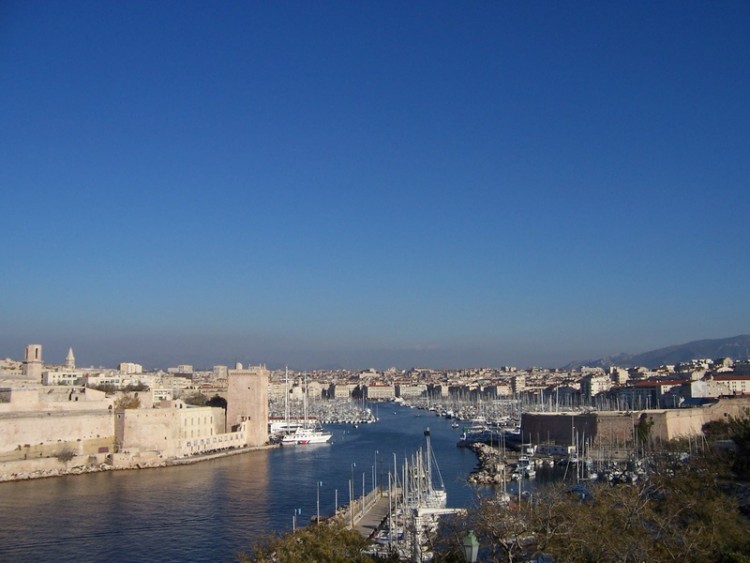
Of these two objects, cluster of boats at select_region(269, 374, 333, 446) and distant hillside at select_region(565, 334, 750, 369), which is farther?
distant hillside at select_region(565, 334, 750, 369)

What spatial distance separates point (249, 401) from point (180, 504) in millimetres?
12289

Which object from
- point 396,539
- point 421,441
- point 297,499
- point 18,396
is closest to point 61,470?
point 18,396

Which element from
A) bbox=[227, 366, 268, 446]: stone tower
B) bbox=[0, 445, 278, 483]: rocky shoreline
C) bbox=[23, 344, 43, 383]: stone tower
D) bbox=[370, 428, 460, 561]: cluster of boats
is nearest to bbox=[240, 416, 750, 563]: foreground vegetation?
bbox=[370, 428, 460, 561]: cluster of boats

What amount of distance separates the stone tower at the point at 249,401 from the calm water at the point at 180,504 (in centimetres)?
263

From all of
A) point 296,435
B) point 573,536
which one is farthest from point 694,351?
point 573,536

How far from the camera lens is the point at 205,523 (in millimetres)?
13719

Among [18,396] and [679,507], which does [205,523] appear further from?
[18,396]

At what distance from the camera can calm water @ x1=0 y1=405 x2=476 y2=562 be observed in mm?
12055

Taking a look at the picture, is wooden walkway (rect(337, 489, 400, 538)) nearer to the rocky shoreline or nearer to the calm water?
the calm water

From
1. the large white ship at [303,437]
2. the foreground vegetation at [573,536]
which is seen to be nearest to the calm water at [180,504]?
the foreground vegetation at [573,536]

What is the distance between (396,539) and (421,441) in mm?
18528

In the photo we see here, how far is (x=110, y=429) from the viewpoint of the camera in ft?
72.5

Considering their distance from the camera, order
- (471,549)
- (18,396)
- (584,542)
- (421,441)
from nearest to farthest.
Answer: (471,549) < (584,542) < (18,396) < (421,441)

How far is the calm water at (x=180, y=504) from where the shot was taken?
12.1 meters
